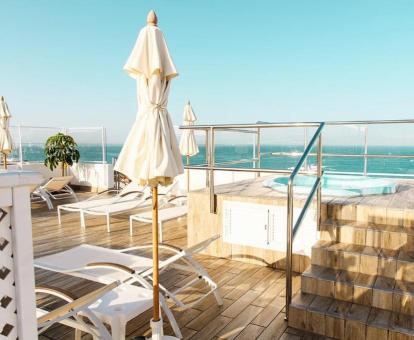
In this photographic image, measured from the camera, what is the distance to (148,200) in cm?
603

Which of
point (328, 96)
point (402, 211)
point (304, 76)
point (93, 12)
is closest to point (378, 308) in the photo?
point (402, 211)

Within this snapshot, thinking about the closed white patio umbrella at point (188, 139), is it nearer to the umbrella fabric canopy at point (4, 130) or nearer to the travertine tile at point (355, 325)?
the umbrella fabric canopy at point (4, 130)

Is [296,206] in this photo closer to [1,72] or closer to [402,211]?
[402,211]

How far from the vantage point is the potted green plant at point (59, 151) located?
9.13m

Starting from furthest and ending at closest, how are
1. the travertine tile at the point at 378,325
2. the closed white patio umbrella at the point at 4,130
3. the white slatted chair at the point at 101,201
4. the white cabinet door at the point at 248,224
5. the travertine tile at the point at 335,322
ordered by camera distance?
the closed white patio umbrella at the point at 4,130, the white slatted chair at the point at 101,201, the white cabinet door at the point at 248,224, the travertine tile at the point at 335,322, the travertine tile at the point at 378,325

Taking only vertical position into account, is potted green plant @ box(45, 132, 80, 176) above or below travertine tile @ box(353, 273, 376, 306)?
above

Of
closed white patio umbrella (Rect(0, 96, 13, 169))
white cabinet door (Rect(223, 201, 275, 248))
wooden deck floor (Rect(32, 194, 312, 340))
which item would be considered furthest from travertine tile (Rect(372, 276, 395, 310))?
closed white patio umbrella (Rect(0, 96, 13, 169))

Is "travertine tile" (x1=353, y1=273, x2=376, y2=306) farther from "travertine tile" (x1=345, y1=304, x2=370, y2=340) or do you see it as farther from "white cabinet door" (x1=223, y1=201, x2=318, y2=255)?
"white cabinet door" (x1=223, y1=201, x2=318, y2=255)

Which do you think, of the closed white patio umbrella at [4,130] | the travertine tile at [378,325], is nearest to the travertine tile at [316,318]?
the travertine tile at [378,325]

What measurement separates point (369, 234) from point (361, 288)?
2.07 feet

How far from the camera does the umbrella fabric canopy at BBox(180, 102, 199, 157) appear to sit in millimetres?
7199

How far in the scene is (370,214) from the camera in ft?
10.7

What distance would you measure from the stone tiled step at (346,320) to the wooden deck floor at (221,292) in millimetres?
121

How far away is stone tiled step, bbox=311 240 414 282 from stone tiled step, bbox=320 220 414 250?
5 cm
